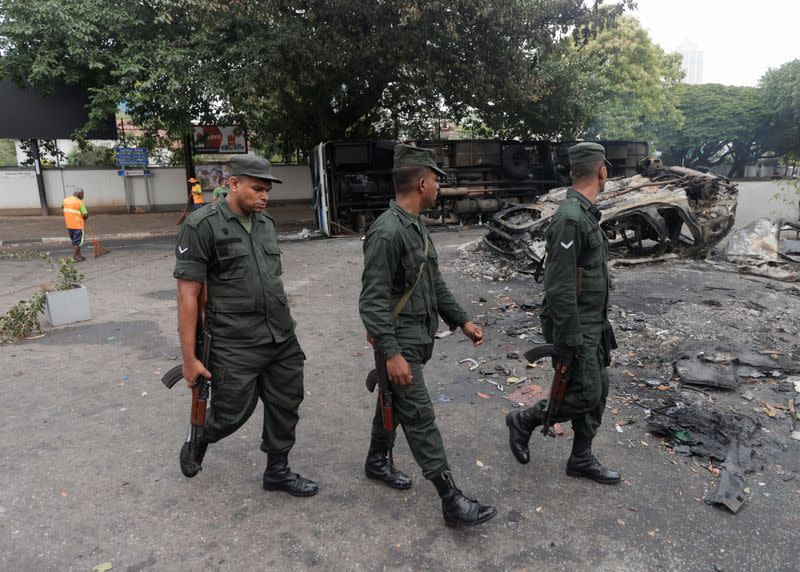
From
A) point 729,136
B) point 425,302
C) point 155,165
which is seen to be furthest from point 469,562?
point 729,136

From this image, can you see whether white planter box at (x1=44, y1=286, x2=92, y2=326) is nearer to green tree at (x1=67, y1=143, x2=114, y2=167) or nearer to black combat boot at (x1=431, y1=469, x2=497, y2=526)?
black combat boot at (x1=431, y1=469, x2=497, y2=526)

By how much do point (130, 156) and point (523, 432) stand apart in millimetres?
19310

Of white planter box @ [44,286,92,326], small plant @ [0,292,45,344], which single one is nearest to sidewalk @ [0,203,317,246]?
white planter box @ [44,286,92,326]

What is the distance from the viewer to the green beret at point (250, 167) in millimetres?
2617

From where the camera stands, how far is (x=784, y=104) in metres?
32.4

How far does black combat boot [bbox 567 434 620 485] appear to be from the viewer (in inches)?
118

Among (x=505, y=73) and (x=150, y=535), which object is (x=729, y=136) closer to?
(x=505, y=73)

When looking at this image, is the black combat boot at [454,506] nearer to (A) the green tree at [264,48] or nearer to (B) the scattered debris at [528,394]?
(B) the scattered debris at [528,394]

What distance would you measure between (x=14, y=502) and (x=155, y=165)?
1980 cm

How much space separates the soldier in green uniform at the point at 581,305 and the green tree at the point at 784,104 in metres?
37.3

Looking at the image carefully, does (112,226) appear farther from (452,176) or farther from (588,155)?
(588,155)

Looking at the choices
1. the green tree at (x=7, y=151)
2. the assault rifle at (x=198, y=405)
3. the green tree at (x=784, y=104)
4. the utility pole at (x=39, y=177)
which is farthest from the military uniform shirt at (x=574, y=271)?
the green tree at (x=784, y=104)

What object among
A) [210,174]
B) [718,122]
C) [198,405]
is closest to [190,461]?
[198,405]

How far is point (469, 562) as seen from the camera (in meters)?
2.42
